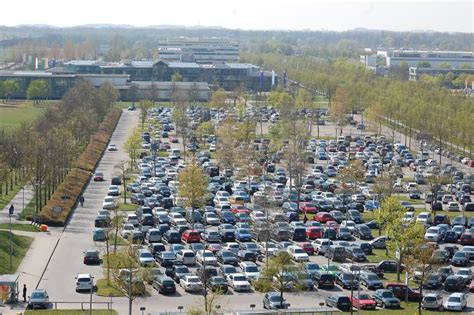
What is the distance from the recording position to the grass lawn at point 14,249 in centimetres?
2238

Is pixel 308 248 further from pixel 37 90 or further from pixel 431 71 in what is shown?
pixel 431 71

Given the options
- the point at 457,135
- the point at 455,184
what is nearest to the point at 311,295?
the point at 455,184

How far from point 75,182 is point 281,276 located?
53.6 feet

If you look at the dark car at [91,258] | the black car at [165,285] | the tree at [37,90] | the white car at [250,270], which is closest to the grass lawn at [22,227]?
the dark car at [91,258]

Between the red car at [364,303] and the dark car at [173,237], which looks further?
the dark car at [173,237]

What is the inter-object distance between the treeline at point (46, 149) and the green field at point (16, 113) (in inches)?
263

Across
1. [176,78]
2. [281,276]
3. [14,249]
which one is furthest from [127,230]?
[176,78]

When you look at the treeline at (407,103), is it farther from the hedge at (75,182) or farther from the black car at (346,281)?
the black car at (346,281)

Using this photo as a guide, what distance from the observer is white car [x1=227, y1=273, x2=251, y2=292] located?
21.1 m

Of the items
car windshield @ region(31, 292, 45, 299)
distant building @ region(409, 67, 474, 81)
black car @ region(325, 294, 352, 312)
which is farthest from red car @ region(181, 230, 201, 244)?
distant building @ region(409, 67, 474, 81)

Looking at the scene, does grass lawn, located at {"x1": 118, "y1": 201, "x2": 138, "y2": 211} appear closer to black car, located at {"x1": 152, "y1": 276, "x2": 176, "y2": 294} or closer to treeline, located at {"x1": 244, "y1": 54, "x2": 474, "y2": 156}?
black car, located at {"x1": 152, "y1": 276, "x2": 176, "y2": 294}

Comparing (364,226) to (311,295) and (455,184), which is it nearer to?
(311,295)

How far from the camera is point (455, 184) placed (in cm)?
3728

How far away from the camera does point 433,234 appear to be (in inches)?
1073
